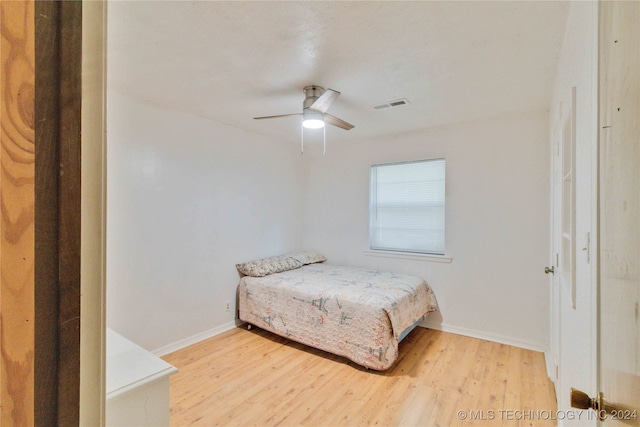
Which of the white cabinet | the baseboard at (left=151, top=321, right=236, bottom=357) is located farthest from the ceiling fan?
the baseboard at (left=151, top=321, right=236, bottom=357)

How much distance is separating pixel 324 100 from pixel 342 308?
1.80 meters

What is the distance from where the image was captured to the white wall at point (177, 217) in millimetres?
2586

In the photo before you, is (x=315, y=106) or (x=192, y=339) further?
(x=192, y=339)

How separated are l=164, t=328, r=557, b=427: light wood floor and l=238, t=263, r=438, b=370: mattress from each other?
0.17m

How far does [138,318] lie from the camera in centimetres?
270

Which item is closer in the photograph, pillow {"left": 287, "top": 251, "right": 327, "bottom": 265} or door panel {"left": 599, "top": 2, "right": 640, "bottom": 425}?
door panel {"left": 599, "top": 2, "right": 640, "bottom": 425}

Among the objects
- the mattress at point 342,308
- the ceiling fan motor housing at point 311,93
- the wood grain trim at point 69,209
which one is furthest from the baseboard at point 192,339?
the wood grain trim at point 69,209

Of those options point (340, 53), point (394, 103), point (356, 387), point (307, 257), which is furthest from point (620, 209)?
point (307, 257)

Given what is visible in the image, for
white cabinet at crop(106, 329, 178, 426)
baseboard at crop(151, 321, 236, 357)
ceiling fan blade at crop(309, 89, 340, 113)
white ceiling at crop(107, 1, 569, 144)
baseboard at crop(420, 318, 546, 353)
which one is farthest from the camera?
baseboard at crop(420, 318, 546, 353)

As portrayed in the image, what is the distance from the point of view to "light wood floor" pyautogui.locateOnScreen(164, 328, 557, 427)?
1996mm

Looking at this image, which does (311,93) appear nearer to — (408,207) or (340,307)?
(340,307)

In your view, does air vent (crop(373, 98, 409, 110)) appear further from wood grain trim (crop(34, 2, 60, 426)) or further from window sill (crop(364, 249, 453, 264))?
wood grain trim (crop(34, 2, 60, 426))

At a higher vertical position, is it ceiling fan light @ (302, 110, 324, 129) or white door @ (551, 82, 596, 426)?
ceiling fan light @ (302, 110, 324, 129)

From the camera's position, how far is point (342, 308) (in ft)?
9.05
